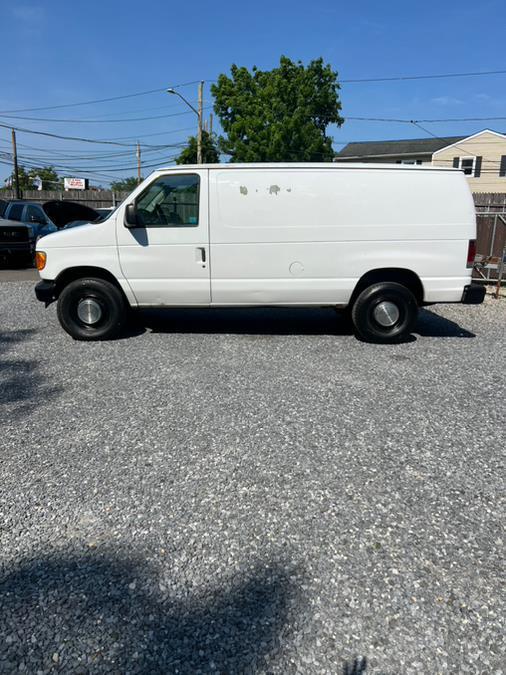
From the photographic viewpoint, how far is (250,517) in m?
2.76

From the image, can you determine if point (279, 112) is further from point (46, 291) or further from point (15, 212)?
point (46, 291)

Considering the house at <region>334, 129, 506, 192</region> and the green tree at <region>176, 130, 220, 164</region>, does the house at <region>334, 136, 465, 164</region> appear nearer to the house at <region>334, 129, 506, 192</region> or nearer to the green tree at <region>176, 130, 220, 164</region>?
the house at <region>334, 129, 506, 192</region>

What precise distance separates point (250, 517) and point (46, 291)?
4593mm

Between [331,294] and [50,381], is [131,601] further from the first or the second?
[331,294]

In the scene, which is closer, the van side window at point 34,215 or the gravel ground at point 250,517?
the gravel ground at point 250,517

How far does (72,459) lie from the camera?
338 cm

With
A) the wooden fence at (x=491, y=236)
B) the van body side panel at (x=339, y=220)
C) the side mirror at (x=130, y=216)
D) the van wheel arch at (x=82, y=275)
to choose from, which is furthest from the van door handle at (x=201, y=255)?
the wooden fence at (x=491, y=236)

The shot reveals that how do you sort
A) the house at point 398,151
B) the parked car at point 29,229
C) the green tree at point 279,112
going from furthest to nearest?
the house at point 398,151 < the green tree at point 279,112 < the parked car at point 29,229

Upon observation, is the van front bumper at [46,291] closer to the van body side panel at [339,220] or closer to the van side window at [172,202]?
the van side window at [172,202]

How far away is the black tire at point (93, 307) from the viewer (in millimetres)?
6172

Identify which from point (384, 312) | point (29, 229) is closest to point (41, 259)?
point (384, 312)

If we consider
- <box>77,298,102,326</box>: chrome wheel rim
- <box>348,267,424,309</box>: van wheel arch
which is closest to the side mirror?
<box>77,298,102,326</box>: chrome wheel rim

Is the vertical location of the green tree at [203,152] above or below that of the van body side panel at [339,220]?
above

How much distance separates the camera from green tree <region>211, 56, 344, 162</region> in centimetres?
2989
